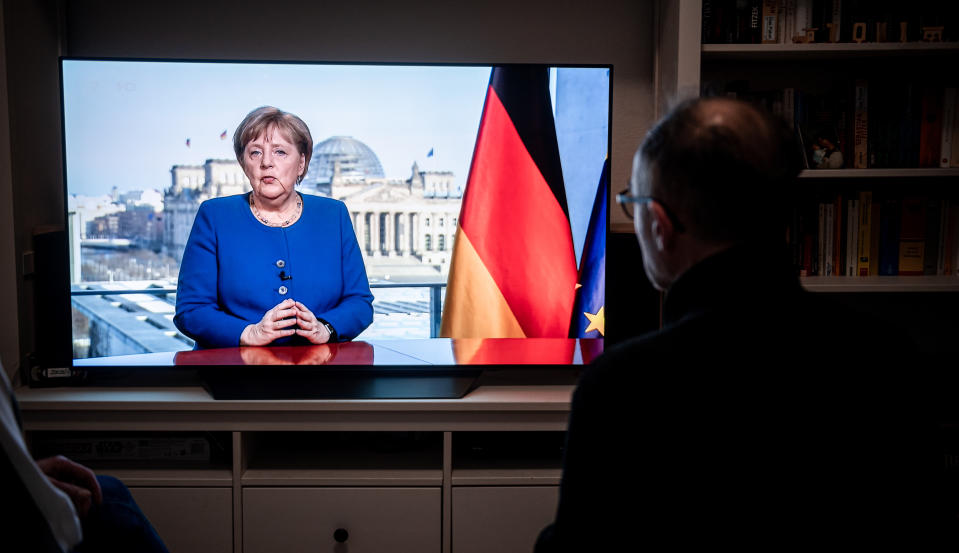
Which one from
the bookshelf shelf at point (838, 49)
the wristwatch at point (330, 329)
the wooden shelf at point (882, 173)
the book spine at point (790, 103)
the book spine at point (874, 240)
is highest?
the bookshelf shelf at point (838, 49)

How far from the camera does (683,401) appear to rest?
0.80 meters

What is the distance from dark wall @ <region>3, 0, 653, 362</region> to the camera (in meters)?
2.52

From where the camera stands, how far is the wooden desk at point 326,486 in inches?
85.9

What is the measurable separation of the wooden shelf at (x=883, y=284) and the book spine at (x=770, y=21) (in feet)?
2.41

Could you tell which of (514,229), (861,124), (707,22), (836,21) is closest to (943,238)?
(861,124)

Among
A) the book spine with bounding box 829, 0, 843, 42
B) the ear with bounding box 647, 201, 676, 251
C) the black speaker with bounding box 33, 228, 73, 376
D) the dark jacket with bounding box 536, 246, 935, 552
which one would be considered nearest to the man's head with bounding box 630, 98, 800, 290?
A: the ear with bounding box 647, 201, 676, 251

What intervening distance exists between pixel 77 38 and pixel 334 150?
1.03 metres

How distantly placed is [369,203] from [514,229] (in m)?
0.45

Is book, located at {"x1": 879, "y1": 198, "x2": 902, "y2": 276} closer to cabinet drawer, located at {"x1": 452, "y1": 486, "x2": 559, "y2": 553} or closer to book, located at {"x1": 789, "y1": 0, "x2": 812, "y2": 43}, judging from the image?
book, located at {"x1": 789, "y1": 0, "x2": 812, "y2": 43}

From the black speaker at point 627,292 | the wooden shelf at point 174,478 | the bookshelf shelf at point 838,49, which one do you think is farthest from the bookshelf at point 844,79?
the wooden shelf at point 174,478

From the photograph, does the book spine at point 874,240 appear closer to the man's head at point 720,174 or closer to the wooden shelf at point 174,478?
the man's head at point 720,174

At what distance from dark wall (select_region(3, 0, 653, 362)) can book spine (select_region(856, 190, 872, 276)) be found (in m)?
0.73

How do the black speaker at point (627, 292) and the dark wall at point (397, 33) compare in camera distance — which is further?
the dark wall at point (397, 33)

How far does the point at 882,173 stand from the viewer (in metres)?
2.24
